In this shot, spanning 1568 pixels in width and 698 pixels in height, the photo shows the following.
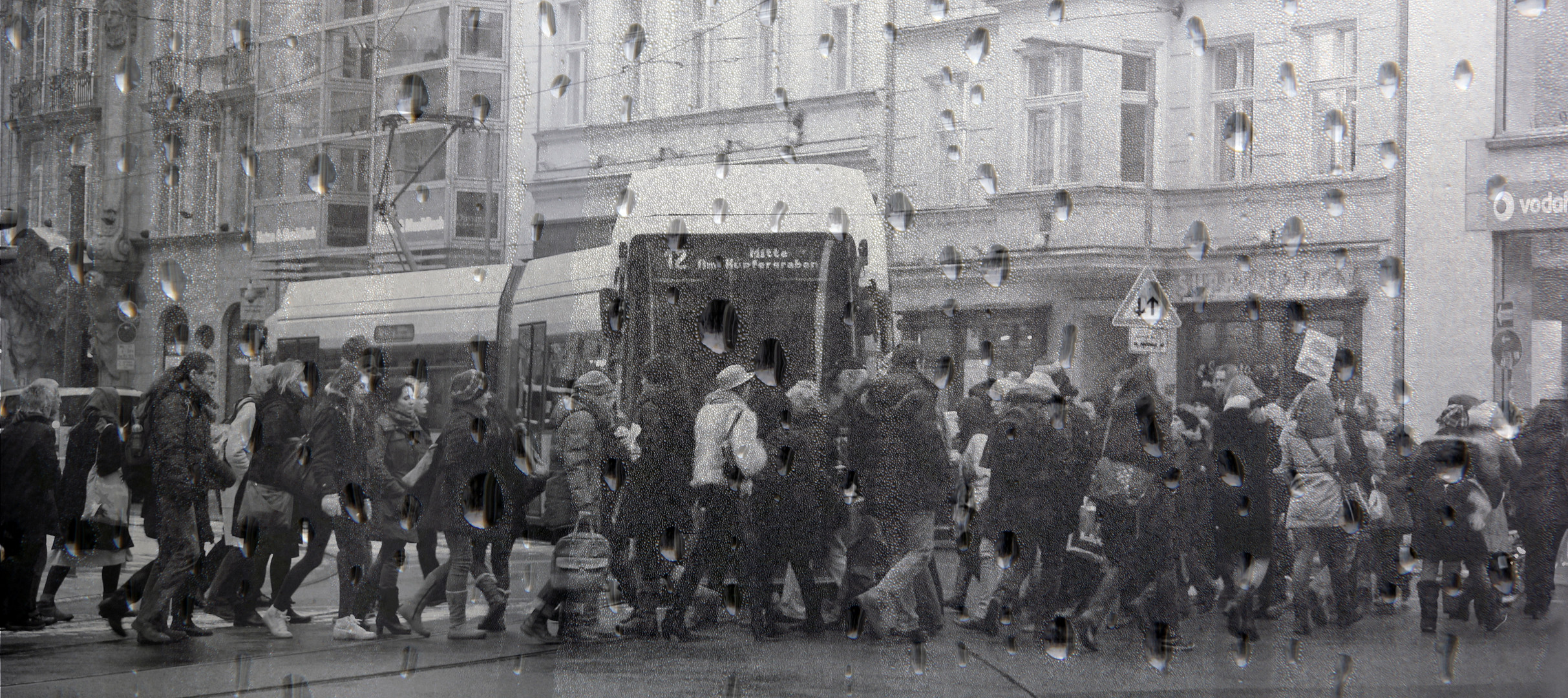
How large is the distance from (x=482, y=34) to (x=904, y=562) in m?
2.36

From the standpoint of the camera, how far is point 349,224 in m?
3.96

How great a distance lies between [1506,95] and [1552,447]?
A: 4.21 ft

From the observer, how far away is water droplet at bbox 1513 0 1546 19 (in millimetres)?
3988

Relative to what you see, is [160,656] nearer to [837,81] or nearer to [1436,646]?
[837,81]

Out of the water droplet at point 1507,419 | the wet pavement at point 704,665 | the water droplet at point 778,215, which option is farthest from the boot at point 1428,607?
the water droplet at point 778,215

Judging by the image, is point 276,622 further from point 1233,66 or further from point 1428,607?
point 1428,607

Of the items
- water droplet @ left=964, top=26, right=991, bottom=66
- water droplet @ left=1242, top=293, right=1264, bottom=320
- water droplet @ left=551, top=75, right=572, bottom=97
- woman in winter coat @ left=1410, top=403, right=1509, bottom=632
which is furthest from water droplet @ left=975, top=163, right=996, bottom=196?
woman in winter coat @ left=1410, top=403, right=1509, bottom=632

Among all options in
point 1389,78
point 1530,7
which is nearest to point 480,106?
point 1389,78

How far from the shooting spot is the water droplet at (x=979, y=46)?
15.2 ft

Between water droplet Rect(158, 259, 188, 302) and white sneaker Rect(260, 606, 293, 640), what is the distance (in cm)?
105

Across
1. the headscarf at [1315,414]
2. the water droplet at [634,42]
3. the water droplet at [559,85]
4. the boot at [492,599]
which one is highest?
the water droplet at [634,42]

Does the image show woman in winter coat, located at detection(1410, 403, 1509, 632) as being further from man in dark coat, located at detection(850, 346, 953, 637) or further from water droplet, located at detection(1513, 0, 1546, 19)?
man in dark coat, located at detection(850, 346, 953, 637)

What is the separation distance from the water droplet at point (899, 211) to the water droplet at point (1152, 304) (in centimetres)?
94

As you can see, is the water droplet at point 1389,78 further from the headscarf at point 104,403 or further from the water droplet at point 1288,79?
the headscarf at point 104,403
